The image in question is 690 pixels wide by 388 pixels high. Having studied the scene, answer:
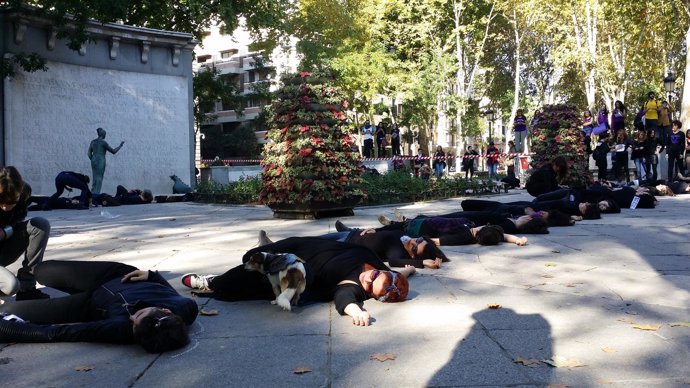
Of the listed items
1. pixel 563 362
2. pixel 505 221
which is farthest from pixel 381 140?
pixel 563 362

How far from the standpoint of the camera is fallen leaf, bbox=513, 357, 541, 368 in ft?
11.9

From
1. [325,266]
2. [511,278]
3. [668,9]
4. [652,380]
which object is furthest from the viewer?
[668,9]

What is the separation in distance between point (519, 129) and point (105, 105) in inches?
591

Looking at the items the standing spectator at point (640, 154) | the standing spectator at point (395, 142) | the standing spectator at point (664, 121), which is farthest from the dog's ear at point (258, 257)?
the standing spectator at point (395, 142)

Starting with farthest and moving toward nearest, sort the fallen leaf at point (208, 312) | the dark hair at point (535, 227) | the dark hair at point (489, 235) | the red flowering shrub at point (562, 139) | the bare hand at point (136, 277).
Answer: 1. the red flowering shrub at point (562, 139)
2. the dark hair at point (535, 227)
3. the dark hair at point (489, 235)
4. the fallen leaf at point (208, 312)
5. the bare hand at point (136, 277)

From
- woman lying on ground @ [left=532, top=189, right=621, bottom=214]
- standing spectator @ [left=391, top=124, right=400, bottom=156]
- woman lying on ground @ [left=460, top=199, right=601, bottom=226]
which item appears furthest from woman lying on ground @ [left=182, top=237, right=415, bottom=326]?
standing spectator @ [left=391, top=124, right=400, bottom=156]

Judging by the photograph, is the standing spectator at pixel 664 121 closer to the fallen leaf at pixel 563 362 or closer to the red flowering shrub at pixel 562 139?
the red flowering shrub at pixel 562 139

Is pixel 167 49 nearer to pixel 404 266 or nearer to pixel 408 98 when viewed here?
pixel 408 98

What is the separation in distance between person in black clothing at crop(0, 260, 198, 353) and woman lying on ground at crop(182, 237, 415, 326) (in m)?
0.75

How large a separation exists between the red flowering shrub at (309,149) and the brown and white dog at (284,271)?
22.7 feet

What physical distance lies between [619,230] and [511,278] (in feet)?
13.3

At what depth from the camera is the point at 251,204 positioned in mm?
16875

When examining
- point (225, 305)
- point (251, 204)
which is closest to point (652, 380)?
point (225, 305)

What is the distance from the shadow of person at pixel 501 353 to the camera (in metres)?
3.43
